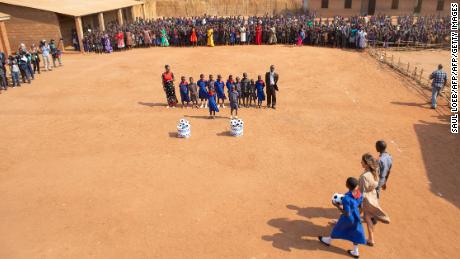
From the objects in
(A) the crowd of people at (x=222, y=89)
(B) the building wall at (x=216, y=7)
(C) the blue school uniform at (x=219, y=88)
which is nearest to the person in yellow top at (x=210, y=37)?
(A) the crowd of people at (x=222, y=89)

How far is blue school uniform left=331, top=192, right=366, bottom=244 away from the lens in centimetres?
623

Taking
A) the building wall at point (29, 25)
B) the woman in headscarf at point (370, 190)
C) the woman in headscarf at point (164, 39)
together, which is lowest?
the woman in headscarf at point (370, 190)

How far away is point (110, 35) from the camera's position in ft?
83.3

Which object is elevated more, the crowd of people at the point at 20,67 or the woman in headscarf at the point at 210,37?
the woman in headscarf at the point at 210,37

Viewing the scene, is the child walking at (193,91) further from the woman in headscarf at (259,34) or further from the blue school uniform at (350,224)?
the woman in headscarf at (259,34)

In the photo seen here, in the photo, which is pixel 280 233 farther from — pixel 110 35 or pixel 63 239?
pixel 110 35

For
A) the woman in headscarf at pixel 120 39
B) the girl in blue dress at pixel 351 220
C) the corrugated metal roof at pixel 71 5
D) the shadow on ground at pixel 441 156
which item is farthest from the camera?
the woman in headscarf at pixel 120 39

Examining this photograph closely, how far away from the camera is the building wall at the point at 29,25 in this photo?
23.8 m

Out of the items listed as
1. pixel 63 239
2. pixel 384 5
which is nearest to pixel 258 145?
pixel 63 239

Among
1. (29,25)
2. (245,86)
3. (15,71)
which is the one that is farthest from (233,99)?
(29,25)

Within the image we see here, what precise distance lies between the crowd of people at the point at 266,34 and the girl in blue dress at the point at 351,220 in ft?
61.5

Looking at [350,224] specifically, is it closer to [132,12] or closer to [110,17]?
[110,17]

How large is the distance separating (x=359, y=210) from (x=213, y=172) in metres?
4.02

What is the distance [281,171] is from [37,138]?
8.12 metres
